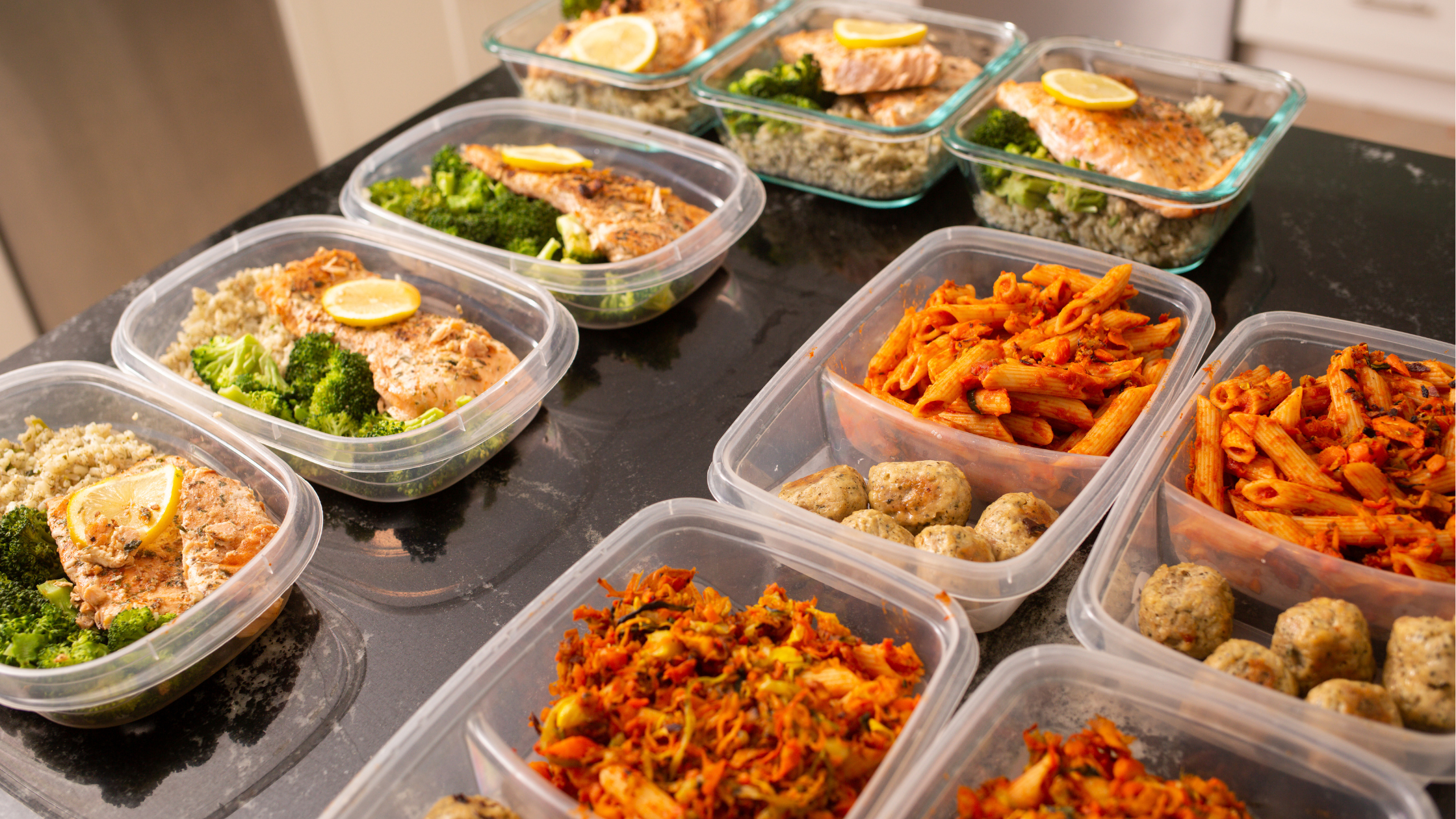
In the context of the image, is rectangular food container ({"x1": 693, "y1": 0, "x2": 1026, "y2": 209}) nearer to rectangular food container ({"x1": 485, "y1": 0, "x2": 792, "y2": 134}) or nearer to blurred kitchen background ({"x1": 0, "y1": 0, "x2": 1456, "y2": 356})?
rectangular food container ({"x1": 485, "y1": 0, "x2": 792, "y2": 134})

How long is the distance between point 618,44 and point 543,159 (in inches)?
21.9

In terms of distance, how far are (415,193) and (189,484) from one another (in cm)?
120

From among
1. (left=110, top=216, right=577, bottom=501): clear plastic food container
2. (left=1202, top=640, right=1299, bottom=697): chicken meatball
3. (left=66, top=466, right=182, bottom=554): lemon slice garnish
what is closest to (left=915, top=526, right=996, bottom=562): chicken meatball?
(left=1202, top=640, right=1299, bottom=697): chicken meatball

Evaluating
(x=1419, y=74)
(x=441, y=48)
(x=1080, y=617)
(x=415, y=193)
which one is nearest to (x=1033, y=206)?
(x=1080, y=617)

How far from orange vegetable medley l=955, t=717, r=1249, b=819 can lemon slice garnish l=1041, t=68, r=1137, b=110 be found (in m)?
1.73

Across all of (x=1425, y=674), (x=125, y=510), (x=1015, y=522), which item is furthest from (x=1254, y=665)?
(x=125, y=510)

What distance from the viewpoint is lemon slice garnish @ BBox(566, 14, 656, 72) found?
311 centimetres

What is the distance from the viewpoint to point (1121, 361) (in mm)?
2029

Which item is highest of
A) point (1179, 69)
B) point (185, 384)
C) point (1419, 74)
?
point (1179, 69)

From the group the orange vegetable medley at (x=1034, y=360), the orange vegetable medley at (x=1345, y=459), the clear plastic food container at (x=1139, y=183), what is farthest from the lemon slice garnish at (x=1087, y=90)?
the orange vegetable medley at (x=1345, y=459)

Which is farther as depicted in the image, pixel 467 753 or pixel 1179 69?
pixel 1179 69

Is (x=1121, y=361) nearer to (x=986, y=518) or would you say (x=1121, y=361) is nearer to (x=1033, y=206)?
(x=986, y=518)

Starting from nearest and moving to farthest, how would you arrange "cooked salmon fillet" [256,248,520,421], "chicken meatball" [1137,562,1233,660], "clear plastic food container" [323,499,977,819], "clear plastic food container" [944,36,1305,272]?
"clear plastic food container" [323,499,977,819] → "chicken meatball" [1137,562,1233,660] → "cooked salmon fillet" [256,248,520,421] → "clear plastic food container" [944,36,1305,272]

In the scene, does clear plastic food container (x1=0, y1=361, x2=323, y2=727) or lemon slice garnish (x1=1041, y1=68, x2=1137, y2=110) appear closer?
clear plastic food container (x1=0, y1=361, x2=323, y2=727)
